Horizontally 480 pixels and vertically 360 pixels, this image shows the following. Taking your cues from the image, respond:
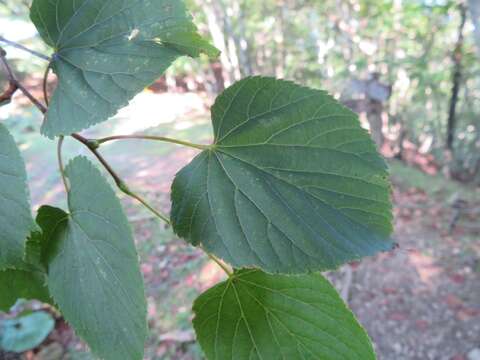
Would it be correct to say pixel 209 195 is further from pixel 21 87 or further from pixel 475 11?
pixel 475 11

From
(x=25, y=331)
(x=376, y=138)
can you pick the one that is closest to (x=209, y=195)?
(x=25, y=331)

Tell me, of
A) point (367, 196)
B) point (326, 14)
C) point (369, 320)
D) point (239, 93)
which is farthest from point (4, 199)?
point (326, 14)

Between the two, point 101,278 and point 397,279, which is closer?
point 101,278

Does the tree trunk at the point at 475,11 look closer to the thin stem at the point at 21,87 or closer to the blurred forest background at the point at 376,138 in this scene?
the blurred forest background at the point at 376,138

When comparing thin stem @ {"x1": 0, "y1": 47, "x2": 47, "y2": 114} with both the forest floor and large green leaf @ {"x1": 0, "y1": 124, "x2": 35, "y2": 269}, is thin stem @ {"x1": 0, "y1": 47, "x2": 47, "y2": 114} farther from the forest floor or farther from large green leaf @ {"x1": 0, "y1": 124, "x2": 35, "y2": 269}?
the forest floor

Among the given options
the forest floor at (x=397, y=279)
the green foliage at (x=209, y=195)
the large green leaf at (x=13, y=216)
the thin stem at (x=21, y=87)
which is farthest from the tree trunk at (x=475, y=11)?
the large green leaf at (x=13, y=216)
